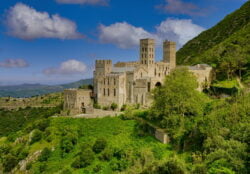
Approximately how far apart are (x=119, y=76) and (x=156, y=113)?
1837 cm

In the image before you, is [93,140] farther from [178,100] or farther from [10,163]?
[178,100]

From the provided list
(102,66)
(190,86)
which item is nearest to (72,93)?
(102,66)

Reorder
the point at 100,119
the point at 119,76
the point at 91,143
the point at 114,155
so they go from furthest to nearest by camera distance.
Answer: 1. the point at 119,76
2. the point at 100,119
3. the point at 91,143
4. the point at 114,155

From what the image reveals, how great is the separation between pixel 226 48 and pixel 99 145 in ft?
163

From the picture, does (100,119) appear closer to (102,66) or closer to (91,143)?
(91,143)

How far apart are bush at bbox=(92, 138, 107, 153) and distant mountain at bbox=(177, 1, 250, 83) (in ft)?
112

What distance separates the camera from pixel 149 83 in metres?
62.1

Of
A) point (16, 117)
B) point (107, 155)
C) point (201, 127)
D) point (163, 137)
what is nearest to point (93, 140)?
point (107, 155)

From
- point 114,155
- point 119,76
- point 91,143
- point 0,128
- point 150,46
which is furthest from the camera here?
point 0,128

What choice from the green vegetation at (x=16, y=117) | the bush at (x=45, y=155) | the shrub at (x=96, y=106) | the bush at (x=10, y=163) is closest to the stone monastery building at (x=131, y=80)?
the shrub at (x=96, y=106)

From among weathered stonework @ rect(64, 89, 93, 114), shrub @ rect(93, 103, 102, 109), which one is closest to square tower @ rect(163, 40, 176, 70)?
shrub @ rect(93, 103, 102, 109)

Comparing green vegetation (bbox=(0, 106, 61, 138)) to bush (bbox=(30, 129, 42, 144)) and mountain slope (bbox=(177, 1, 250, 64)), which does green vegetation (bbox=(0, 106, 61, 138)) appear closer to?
bush (bbox=(30, 129, 42, 144))

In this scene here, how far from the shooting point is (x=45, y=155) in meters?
48.8

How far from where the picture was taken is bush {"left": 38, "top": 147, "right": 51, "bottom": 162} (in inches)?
1913
